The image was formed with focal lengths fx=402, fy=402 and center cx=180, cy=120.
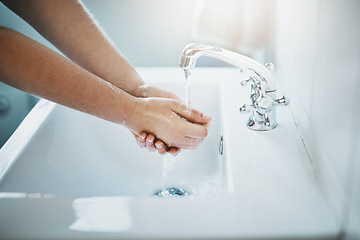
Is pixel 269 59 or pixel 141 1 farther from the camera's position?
pixel 141 1

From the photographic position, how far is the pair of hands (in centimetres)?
81

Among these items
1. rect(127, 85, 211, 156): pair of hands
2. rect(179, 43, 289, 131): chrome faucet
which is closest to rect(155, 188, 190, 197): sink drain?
rect(127, 85, 211, 156): pair of hands

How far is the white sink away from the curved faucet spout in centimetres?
13

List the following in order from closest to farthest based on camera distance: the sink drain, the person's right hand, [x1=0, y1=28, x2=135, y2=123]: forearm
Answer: [x1=0, y1=28, x2=135, y2=123]: forearm < the person's right hand < the sink drain

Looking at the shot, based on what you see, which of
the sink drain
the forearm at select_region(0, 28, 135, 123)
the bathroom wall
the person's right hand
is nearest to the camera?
the bathroom wall

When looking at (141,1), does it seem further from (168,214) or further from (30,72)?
(168,214)

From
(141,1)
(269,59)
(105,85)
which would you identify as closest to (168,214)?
(105,85)

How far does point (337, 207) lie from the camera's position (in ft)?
1.87

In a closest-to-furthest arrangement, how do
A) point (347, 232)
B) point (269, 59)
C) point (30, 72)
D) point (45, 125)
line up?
point (347, 232), point (30, 72), point (45, 125), point (269, 59)

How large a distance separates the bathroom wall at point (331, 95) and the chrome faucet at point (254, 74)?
2.5 inches

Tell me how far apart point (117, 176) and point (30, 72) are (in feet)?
1.23

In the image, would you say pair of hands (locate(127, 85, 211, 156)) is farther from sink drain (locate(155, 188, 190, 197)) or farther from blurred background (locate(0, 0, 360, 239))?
blurred background (locate(0, 0, 360, 239))

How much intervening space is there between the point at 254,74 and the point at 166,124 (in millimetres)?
203

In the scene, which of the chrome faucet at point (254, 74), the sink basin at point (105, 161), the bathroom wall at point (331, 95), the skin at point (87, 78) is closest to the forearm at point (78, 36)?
the skin at point (87, 78)
